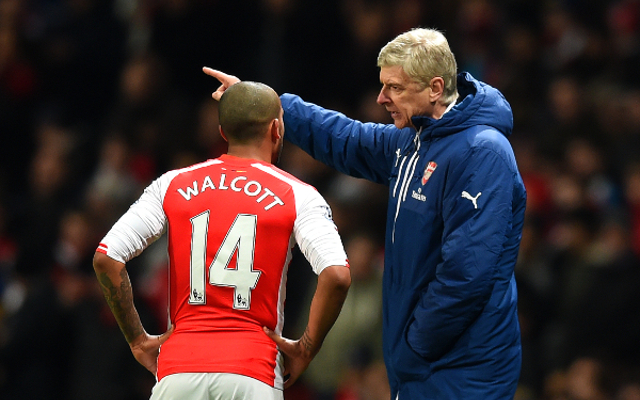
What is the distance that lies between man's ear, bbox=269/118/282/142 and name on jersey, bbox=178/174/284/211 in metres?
0.28

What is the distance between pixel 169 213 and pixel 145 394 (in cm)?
396

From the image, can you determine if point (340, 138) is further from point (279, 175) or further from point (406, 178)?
point (279, 175)

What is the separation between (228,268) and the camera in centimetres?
352

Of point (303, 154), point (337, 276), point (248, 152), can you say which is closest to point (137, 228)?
point (248, 152)

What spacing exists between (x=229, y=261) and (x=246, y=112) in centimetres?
61

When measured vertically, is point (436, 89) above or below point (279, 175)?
above

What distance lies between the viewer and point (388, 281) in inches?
159

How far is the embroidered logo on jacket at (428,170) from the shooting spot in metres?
3.83

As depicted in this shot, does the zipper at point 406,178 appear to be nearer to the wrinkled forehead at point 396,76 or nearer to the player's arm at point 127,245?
the wrinkled forehead at point 396,76

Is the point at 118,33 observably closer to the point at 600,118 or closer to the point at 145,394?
the point at 145,394

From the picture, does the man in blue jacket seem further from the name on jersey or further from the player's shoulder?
the name on jersey

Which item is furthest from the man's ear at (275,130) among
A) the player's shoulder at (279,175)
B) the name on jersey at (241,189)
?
the name on jersey at (241,189)

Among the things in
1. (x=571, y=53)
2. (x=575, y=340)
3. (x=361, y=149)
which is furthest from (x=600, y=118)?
(x=361, y=149)

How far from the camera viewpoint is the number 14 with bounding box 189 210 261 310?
352cm
